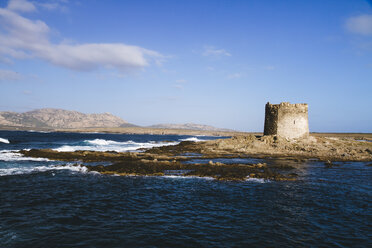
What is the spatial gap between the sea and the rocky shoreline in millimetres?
2316

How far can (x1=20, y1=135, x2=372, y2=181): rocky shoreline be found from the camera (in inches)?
800

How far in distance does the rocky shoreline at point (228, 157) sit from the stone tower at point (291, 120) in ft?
5.02

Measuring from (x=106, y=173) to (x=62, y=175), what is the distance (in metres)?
3.27

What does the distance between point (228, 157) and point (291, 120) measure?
50.4 feet

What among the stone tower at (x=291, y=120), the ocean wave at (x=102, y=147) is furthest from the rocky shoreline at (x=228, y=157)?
the ocean wave at (x=102, y=147)

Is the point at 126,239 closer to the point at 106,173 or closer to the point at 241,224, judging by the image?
the point at 241,224

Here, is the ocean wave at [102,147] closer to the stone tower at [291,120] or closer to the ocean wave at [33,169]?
the ocean wave at [33,169]

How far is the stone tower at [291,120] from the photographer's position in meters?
39.2

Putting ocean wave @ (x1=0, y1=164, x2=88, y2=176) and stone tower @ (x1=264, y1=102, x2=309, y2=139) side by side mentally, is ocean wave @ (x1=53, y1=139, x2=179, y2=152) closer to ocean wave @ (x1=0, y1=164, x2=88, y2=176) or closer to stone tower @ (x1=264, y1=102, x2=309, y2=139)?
ocean wave @ (x1=0, y1=164, x2=88, y2=176)

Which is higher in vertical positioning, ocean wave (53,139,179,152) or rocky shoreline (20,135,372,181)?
rocky shoreline (20,135,372,181)

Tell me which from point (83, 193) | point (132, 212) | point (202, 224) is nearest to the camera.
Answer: point (202, 224)

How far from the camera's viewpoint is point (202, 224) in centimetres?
997

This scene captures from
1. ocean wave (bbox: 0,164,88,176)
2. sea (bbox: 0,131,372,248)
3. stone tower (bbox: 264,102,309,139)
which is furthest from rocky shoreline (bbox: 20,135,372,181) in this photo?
sea (bbox: 0,131,372,248)

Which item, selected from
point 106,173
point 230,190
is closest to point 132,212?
point 230,190
